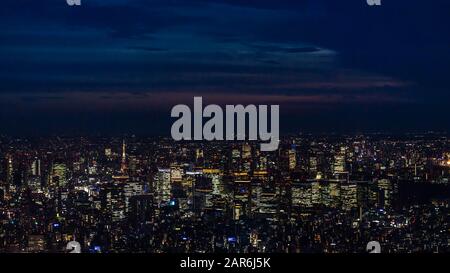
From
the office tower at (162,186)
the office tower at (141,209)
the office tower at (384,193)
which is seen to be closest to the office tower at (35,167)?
the office tower at (141,209)

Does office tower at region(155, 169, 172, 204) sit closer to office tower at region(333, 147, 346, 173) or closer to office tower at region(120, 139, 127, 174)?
office tower at region(120, 139, 127, 174)

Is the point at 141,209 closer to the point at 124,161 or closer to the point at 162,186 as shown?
the point at 162,186

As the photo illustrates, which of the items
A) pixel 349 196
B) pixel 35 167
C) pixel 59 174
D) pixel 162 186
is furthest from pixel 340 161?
→ pixel 35 167

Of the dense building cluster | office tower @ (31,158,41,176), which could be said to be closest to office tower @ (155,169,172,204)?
the dense building cluster

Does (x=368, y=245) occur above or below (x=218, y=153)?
below

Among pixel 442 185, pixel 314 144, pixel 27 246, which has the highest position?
pixel 314 144

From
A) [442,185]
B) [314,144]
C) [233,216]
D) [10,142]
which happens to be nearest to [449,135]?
[442,185]
